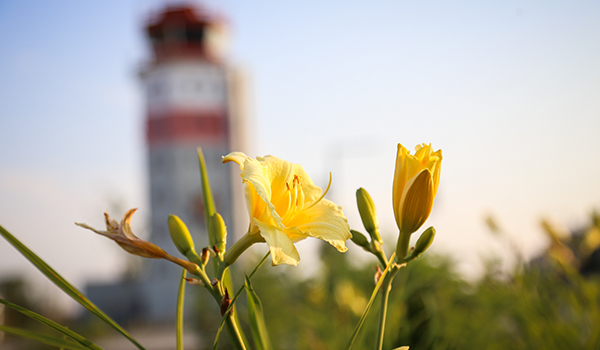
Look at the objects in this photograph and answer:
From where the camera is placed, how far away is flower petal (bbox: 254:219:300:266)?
1.04 feet

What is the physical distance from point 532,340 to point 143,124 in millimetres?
11832

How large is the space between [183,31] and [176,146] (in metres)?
3.55

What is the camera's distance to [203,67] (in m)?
12.1

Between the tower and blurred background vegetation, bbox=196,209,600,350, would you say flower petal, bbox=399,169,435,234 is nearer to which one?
blurred background vegetation, bbox=196,209,600,350

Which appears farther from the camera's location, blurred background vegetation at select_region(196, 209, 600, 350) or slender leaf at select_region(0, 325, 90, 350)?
blurred background vegetation at select_region(196, 209, 600, 350)

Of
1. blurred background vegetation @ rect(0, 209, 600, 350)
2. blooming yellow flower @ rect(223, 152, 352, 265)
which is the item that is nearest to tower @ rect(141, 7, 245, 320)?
blurred background vegetation @ rect(0, 209, 600, 350)

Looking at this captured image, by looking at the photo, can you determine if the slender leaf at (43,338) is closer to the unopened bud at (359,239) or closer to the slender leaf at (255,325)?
the slender leaf at (255,325)

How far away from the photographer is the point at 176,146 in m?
11.2

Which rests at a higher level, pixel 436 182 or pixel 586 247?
pixel 436 182

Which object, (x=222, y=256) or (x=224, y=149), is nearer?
(x=222, y=256)

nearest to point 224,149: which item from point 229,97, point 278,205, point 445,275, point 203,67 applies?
point 229,97

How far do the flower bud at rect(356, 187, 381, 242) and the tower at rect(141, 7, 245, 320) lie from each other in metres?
10.6

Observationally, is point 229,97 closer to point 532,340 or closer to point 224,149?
point 224,149

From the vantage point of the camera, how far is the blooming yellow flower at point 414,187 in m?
0.35
